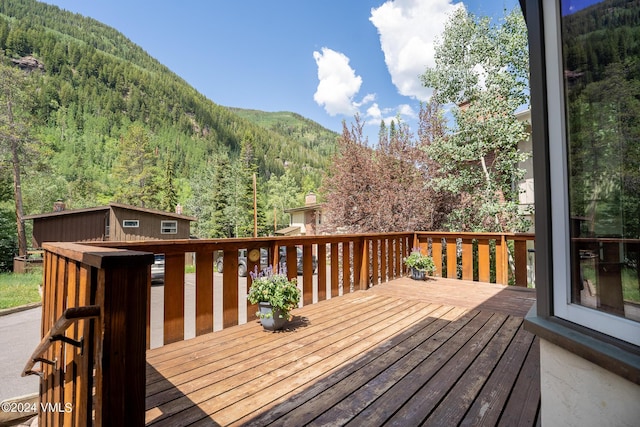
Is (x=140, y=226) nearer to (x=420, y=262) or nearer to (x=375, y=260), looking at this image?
(x=375, y=260)

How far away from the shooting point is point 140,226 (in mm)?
16422

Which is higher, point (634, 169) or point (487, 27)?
point (487, 27)

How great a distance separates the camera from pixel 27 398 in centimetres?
274

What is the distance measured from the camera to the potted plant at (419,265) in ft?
15.7

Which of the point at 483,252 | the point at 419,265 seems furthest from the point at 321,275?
the point at 483,252

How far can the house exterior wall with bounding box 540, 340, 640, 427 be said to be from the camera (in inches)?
36.2

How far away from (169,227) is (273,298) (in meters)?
17.5

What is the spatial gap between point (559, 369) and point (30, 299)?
14003mm

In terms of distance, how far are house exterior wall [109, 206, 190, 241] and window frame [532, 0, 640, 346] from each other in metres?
17.9

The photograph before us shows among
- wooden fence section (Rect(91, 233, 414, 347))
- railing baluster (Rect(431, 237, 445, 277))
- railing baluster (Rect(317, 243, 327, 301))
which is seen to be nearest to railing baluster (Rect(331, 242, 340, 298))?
wooden fence section (Rect(91, 233, 414, 347))

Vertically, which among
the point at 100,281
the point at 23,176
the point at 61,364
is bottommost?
the point at 61,364

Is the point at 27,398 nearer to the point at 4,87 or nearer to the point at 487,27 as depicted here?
the point at 487,27

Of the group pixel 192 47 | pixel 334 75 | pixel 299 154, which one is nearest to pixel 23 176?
pixel 192 47

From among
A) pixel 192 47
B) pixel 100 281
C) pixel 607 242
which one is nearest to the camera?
pixel 100 281
